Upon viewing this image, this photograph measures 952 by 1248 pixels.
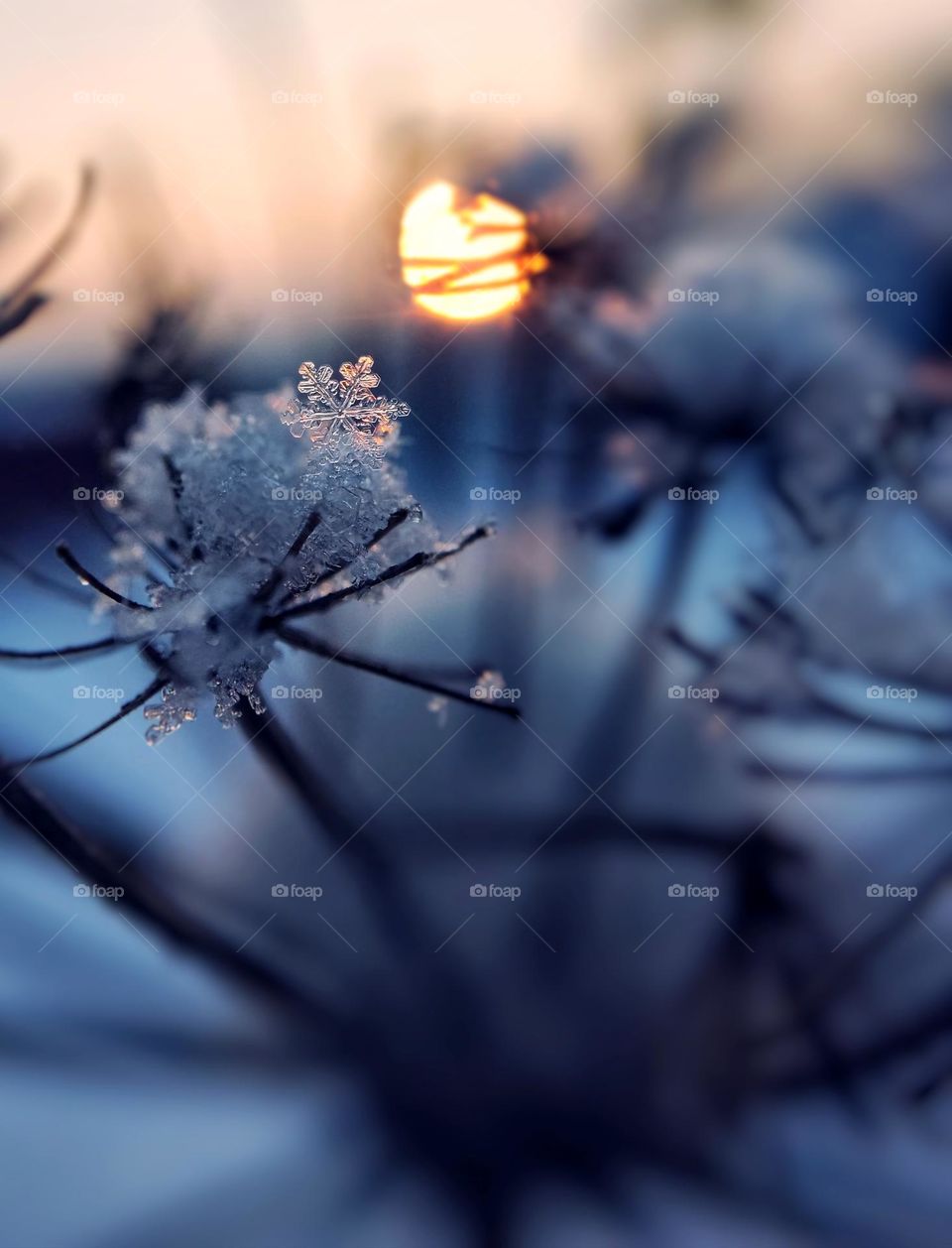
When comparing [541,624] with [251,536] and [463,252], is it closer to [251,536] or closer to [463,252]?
[251,536]

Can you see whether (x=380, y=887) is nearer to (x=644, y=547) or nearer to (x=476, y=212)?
(x=644, y=547)

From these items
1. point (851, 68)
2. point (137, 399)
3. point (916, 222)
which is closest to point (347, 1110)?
point (137, 399)

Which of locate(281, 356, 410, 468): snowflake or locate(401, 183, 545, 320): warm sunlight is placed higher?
locate(401, 183, 545, 320): warm sunlight

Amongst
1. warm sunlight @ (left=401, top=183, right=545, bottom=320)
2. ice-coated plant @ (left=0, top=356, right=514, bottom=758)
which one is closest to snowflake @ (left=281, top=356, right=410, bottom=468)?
ice-coated plant @ (left=0, top=356, right=514, bottom=758)

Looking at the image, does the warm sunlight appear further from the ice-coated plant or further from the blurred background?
the ice-coated plant

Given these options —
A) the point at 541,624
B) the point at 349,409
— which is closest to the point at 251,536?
the point at 349,409

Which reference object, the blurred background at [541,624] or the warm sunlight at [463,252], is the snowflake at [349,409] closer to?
the blurred background at [541,624]
